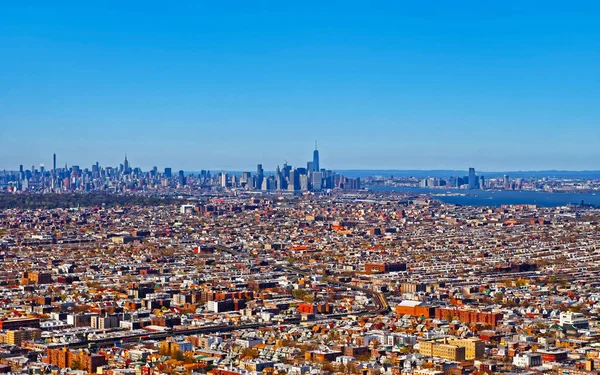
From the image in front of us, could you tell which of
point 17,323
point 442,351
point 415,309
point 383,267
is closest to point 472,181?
point 383,267

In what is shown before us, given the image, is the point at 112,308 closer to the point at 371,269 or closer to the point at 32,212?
the point at 371,269

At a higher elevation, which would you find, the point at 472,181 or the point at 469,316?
the point at 472,181

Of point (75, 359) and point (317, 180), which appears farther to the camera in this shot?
point (317, 180)

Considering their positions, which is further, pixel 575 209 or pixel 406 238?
pixel 575 209

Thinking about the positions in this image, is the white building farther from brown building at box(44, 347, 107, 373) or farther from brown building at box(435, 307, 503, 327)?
brown building at box(44, 347, 107, 373)

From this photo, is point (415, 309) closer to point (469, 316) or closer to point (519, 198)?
point (469, 316)

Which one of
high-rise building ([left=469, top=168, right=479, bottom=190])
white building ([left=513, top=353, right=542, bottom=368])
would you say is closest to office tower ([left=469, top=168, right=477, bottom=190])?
high-rise building ([left=469, top=168, right=479, bottom=190])

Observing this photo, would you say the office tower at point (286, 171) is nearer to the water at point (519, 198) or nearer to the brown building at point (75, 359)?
the water at point (519, 198)

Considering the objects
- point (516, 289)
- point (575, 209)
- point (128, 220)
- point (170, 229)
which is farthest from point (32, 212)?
point (516, 289)

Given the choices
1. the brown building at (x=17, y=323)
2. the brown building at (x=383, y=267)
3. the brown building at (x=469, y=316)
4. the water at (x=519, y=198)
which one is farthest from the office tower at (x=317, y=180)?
the brown building at (x=17, y=323)
